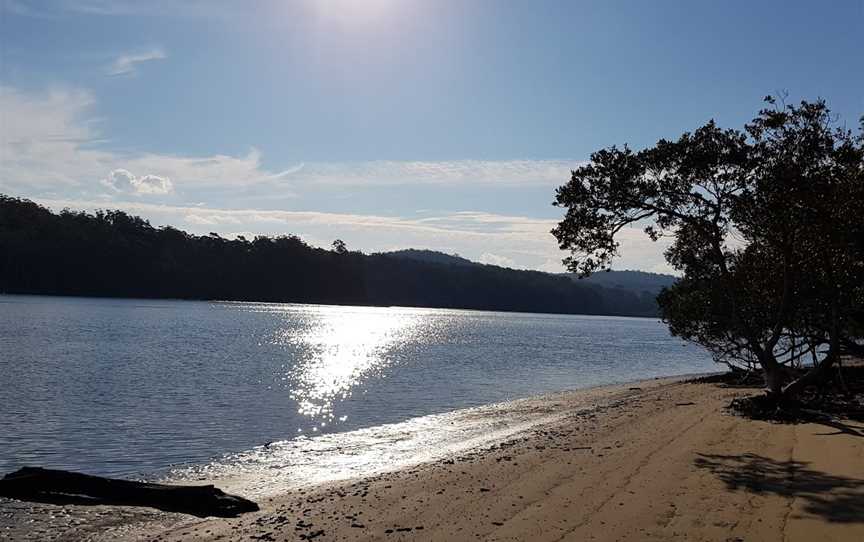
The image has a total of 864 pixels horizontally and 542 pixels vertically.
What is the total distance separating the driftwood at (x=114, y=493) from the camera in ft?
40.3

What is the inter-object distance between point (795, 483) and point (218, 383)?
30473 mm

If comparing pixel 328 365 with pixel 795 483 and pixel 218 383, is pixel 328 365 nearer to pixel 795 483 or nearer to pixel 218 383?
pixel 218 383

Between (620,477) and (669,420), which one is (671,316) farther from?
(620,477)

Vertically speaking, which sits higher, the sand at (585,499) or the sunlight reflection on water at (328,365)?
the sand at (585,499)

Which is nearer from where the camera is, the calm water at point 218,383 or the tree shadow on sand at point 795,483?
the tree shadow on sand at point 795,483

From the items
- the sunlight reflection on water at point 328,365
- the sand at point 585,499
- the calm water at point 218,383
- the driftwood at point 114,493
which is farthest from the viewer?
the sunlight reflection on water at point 328,365

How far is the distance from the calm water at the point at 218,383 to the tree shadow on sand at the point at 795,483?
13.3 m

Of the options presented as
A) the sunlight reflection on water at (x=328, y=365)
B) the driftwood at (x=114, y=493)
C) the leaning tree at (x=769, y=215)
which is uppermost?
the leaning tree at (x=769, y=215)

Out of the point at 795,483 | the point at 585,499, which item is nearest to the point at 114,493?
the point at 585,499

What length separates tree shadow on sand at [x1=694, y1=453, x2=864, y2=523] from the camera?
9.53m

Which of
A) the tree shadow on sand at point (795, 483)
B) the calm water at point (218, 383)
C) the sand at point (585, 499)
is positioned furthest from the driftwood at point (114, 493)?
the tree shadow on sand at point (795, 483)

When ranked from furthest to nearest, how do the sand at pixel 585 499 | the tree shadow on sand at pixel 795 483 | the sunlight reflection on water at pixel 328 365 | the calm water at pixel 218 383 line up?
1. the sunlight reflection on water at pixel 328 365
2. the calm water at pixel 218 383
3. the tree shadow on sand at pixel 795 483
4. the sand at pixel 585 499

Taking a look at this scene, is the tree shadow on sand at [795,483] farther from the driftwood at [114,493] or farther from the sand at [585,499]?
the driftwood at [114,493]

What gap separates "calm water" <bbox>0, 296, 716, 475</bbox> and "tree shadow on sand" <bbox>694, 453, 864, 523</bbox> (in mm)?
13261
